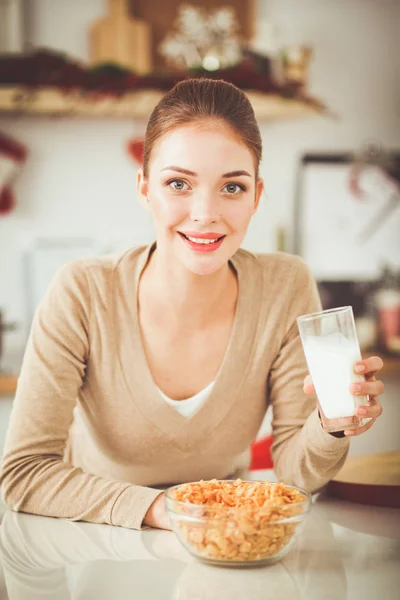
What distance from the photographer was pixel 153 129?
56.1 inches

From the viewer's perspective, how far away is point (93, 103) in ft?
9.89

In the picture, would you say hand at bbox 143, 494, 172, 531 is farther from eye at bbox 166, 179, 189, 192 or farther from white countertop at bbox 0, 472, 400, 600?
eye at bbox 166, 179, 189, 192

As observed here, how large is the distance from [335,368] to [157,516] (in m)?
0.37

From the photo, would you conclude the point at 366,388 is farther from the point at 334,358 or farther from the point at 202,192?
the point at 202,192

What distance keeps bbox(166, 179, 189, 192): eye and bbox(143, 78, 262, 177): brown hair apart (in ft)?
0.34

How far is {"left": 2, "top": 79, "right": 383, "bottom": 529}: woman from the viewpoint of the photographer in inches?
52.4

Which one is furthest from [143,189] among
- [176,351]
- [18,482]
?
[18,482]

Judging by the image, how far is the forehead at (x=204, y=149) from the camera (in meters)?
1.33

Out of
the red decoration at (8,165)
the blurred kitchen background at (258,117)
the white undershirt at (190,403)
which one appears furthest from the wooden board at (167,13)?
the white undershirt at (190,403)

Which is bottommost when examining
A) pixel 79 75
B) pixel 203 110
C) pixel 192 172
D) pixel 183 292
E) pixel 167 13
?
pixel 183 292

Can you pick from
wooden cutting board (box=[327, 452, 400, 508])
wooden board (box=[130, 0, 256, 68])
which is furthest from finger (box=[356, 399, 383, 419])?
wooden board (box=[130, 0, 256, 68])

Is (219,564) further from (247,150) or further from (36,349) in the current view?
(247,150)

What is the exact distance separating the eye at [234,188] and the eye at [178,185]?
7 cm

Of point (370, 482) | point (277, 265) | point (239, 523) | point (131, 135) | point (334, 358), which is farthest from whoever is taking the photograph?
point (131, 135)
